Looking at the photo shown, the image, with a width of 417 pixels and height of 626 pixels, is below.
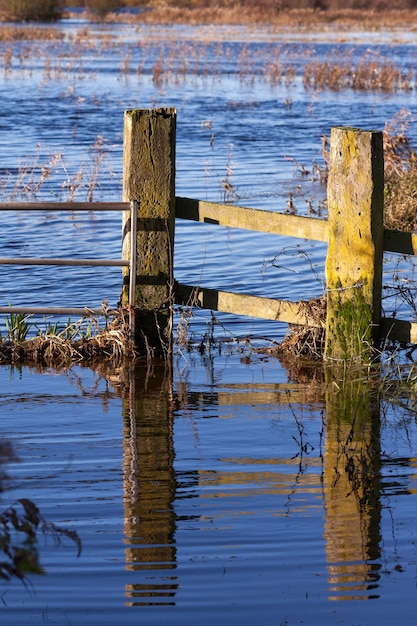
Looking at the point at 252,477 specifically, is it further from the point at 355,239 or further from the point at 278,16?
the point at 278,16

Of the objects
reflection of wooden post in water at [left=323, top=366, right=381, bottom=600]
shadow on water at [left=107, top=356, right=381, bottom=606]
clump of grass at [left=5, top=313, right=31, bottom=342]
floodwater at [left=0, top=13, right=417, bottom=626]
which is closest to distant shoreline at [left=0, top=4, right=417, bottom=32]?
floodwater at [left=0, top=13, right=417, bottom=626]

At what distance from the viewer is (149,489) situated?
524 cm

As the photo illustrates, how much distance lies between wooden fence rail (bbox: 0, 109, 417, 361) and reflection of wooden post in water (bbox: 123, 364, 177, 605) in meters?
0.70

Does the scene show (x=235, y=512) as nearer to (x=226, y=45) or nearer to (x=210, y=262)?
(x=210, y=262)

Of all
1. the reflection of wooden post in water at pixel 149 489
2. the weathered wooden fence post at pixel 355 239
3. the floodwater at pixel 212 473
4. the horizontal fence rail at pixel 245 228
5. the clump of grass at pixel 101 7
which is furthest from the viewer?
the clump of grass at pixel 101 7

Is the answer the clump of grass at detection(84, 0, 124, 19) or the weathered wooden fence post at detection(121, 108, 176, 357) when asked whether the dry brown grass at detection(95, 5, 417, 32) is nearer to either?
the clump of grass at detection(84, 0, 124, 19)

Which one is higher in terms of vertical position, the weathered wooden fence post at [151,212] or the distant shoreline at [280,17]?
the distant shoreline at [280,17]

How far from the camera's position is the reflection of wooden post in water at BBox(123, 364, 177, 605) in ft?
14.1

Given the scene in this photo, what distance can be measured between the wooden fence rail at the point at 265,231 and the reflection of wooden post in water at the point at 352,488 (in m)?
0.42

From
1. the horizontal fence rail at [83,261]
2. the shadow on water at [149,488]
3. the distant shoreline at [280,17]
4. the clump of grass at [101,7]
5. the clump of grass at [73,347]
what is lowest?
the shadow on water at [149,488]

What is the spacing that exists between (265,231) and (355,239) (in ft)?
2.25

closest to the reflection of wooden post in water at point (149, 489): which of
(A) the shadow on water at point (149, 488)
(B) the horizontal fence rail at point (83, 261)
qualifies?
(A) the shadow on water at point (149, 488)

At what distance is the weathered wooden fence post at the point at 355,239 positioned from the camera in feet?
22.8

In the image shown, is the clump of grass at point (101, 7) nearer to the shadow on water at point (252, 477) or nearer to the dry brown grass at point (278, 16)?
the dry brown grass at point (278, 16)
